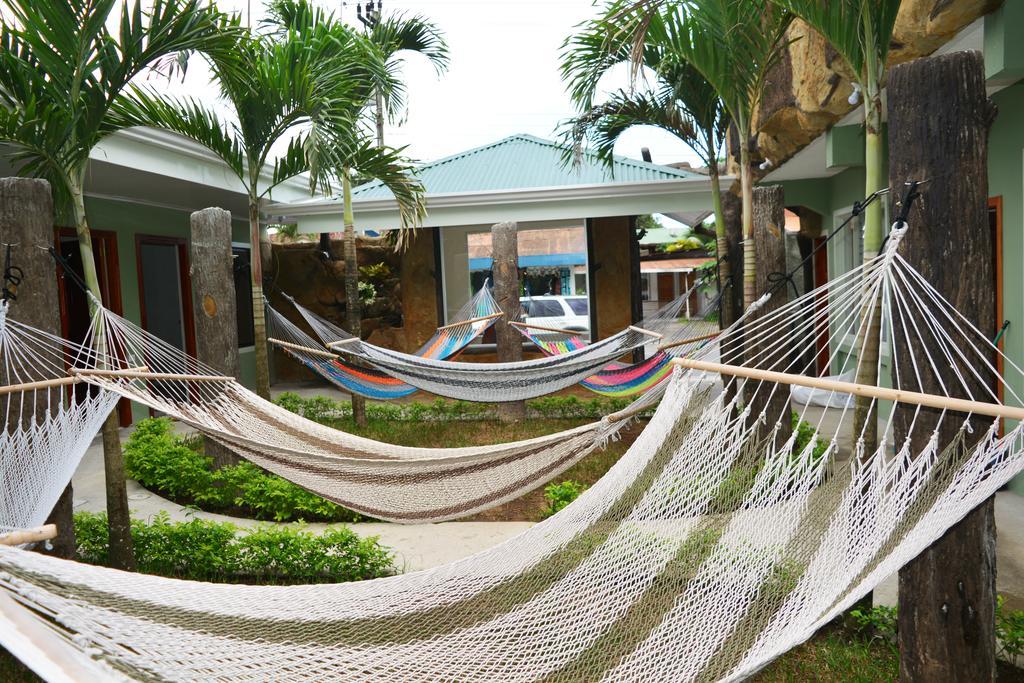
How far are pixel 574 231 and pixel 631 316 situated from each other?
1.07 metres

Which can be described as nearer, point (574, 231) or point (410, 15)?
point (410, 15)

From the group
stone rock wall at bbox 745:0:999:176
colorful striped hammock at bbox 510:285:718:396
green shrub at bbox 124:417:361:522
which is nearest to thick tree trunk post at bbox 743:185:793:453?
colorful striped hammock at bbox 510:285:718:396

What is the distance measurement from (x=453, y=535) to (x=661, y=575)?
1806 mm

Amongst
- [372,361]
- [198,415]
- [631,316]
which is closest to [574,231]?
[631,316]

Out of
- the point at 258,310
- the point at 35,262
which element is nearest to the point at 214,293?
the point at 258,310

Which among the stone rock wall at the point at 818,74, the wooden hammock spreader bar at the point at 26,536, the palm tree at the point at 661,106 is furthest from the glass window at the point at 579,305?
the wooden hammock spreader bar at the point at 26,536

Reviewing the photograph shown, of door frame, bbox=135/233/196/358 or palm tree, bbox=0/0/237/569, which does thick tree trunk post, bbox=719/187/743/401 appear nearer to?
palm tree, bbox=0/0/237/569

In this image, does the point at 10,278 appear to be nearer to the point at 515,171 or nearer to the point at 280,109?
the point at 280,109

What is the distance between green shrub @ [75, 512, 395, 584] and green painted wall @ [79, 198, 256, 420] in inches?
145

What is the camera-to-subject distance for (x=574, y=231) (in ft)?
26.2

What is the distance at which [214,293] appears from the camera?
4152mm

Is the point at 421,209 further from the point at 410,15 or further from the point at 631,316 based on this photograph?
the point at 631,316

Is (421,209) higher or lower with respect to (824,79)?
lower

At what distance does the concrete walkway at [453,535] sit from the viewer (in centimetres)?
266
